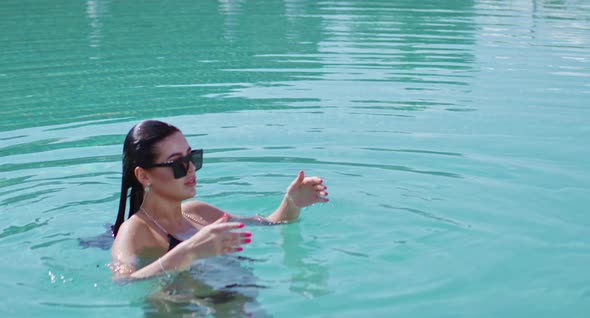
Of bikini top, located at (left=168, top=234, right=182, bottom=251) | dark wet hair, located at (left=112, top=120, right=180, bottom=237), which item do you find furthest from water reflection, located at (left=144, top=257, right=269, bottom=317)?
dark wet hair, located at (left=112, top=120, right=180, bottom=237)

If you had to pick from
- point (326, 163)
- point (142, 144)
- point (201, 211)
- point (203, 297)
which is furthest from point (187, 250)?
point (326, 163)

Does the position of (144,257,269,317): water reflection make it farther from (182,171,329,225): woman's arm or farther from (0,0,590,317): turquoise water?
(182,171,329,225): woman's arm

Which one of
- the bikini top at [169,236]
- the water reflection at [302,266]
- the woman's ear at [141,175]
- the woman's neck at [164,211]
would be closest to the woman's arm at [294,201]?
the water reflection at [302,266]

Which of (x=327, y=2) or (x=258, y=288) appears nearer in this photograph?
(x=258, y=288)

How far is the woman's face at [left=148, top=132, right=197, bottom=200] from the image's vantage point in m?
4.11

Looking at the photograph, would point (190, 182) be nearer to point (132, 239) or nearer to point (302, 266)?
point (132, 239)

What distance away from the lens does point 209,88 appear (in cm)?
914

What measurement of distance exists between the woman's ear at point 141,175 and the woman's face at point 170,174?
0.02 m

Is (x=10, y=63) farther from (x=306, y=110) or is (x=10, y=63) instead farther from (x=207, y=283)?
(x=207, y=283)

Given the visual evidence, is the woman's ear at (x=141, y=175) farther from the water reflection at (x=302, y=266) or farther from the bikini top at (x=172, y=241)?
the water reflection at (x=302, y=266)

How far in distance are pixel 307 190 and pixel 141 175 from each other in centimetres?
106

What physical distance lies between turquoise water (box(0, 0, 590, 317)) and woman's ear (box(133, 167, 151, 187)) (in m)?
0.48

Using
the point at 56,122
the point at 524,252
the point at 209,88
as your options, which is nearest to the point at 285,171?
the point at 524,252

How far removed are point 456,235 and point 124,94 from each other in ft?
15.9
